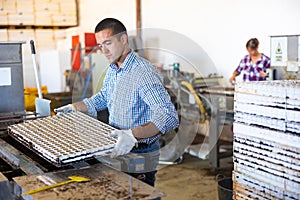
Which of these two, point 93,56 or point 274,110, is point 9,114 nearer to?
point 274,110

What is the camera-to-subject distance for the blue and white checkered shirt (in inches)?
67.1

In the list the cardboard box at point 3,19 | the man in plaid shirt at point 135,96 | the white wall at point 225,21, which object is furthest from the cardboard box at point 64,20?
the man in plaid shirt at point 135,96

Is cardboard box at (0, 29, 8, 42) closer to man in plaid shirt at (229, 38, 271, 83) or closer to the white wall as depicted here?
the white wall

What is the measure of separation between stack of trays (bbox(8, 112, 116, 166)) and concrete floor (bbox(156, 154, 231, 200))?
1617mm

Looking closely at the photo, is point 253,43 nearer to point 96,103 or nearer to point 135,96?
point 96,103

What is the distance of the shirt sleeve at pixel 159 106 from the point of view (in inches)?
65.7

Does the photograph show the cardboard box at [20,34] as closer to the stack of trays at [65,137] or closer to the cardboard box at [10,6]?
the cardboard box at [10,6]

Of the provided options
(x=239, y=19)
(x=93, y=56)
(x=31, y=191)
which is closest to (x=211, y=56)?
(x=239, y=19)

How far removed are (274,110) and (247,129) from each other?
0.15 m

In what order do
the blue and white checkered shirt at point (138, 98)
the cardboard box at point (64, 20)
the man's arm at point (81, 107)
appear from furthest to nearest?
the cardboard box at point (64, 20), the man's arm at point (81, 107), the blue and white checkered shirt at point (138, 98)

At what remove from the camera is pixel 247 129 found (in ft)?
4.75

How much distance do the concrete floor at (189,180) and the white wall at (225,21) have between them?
1.23 meters

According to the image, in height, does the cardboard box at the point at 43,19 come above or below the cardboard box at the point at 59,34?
above

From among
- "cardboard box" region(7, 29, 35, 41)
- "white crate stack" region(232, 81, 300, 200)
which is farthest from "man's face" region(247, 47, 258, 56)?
"cardboard box" region(7, 29, 35, 41)
